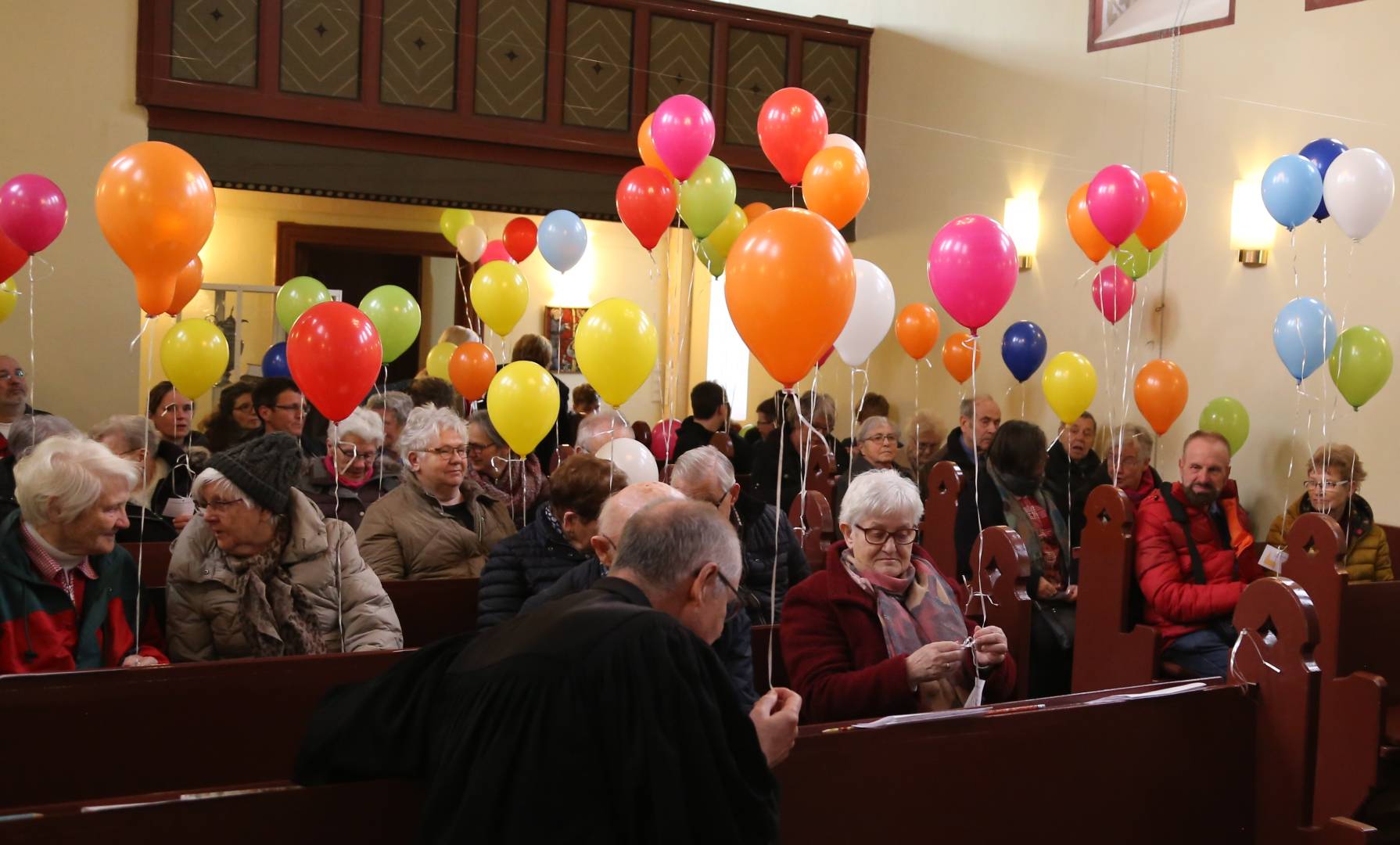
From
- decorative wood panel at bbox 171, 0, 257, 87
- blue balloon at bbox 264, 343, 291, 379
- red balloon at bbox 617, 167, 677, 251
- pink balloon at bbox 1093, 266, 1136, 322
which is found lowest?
blue balloon at bbox 264, 343, 291, 379

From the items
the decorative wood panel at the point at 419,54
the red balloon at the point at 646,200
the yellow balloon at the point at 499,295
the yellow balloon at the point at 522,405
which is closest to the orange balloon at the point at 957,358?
the red balloon at the point at 646,200

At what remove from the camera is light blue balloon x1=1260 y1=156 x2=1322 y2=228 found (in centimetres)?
572

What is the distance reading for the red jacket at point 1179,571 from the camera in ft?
14.8

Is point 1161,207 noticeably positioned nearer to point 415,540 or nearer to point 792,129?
point 792,129

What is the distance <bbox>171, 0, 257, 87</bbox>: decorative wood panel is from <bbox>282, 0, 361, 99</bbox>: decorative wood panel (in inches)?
9.8

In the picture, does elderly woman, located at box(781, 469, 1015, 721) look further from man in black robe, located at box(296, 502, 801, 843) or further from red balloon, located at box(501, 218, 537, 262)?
red balloon, located at box(501, 218, 537, 262)

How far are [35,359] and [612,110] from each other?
4.48 metres

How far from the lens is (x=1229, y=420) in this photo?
22.4 ft

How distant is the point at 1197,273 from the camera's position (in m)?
7.54

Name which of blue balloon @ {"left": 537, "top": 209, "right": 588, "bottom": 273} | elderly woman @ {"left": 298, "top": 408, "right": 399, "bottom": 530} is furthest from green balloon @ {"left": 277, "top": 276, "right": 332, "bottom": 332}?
elderly woman @ {"left": 298, "top": 408, "right": 399, "bottom": 530}

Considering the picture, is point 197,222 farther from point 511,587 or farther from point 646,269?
point 646,269

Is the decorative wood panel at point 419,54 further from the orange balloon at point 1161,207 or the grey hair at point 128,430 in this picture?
the orange balloon at point 1161,207

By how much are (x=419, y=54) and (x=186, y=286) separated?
3.53m

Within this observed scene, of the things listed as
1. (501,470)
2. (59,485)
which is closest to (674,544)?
(59,485)
